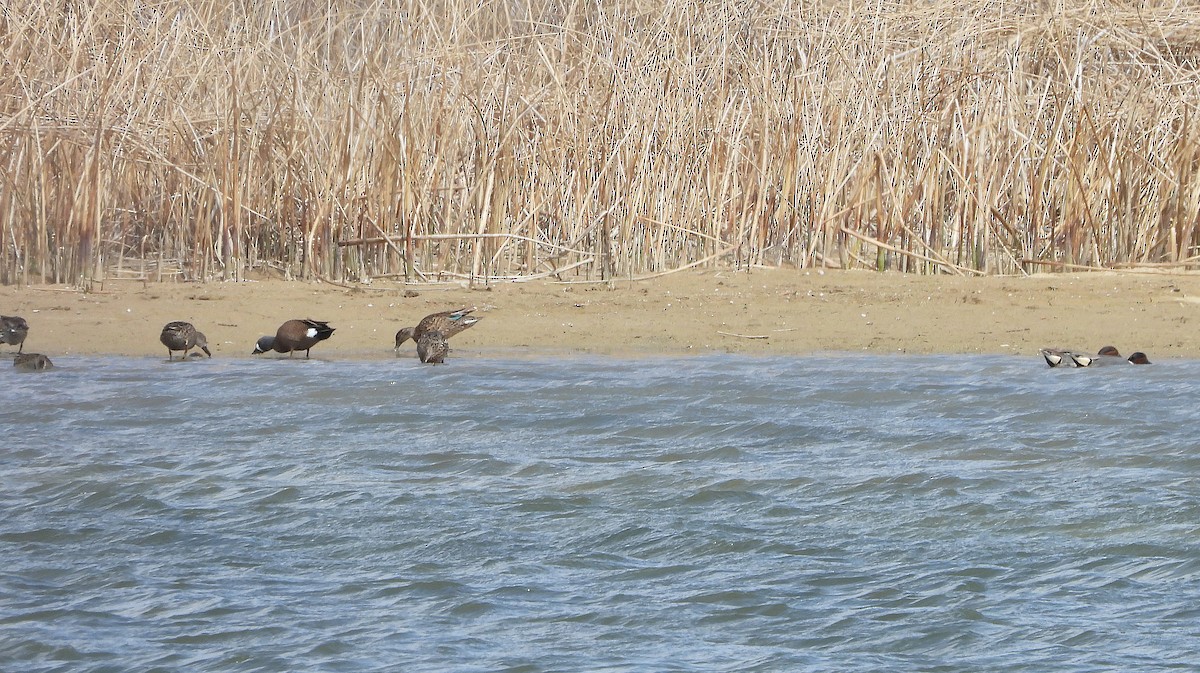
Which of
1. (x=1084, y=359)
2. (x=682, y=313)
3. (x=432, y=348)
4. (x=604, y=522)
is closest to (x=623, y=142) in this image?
(x=682, y=313)

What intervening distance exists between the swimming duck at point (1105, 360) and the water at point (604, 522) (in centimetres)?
9

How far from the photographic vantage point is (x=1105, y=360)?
24.2 ft

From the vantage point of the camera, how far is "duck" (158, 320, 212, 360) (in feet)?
25.0

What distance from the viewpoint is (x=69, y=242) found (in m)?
8.83

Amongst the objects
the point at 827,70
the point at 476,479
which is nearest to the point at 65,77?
the point at 827,70

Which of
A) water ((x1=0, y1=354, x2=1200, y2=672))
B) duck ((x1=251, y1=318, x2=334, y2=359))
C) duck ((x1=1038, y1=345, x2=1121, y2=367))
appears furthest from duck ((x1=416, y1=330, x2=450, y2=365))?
duck ((x1=1038, y1=345, x2=1121, y2=367))

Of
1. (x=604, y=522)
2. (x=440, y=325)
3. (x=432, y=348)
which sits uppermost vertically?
(x=440, y=325)

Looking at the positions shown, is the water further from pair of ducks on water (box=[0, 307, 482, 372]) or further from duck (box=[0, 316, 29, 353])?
duck (box=[0, 316, 29, 353])

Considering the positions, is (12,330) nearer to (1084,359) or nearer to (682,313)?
(682,313)

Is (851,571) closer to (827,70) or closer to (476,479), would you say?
(476,479)

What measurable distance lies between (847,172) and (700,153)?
33.6 inches

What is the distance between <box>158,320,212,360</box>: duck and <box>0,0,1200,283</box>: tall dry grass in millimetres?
1420

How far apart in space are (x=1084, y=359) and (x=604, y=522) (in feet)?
11.5

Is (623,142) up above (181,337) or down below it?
above
